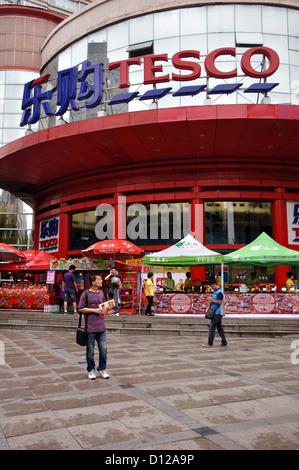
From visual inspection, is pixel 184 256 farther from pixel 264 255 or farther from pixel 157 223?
pixel 157 223

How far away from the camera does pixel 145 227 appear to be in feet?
81.3

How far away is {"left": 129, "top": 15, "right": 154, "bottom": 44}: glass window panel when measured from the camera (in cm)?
2458

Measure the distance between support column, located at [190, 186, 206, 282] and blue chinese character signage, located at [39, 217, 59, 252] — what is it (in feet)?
33.5

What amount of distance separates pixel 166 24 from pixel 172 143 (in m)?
8.31

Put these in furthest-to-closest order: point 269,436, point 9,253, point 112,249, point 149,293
Answer: point 9,253 < point 112,249 < point 149,293 < point 269,436

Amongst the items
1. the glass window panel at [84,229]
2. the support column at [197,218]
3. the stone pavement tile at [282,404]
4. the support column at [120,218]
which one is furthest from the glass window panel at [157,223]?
the stone pavement tile at [282,404]

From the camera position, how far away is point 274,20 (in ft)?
78.1

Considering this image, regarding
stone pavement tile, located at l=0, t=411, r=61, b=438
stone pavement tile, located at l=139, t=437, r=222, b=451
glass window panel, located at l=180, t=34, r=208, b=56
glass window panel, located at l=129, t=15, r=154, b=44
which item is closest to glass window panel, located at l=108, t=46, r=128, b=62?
glass window panel, located at l=129, t=15, r=154, b=44

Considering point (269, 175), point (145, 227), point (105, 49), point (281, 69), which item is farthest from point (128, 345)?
point (105, 49)

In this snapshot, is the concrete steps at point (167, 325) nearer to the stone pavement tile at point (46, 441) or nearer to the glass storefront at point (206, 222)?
the stone pavement tile at point (46, 441)

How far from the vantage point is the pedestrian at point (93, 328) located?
22.1 ft

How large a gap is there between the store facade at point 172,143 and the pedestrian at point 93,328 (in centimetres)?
1444

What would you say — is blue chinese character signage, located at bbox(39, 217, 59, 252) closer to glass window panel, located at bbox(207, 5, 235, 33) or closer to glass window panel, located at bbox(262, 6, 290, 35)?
glass window panel, located at bbox(207, 5, 235, 33)

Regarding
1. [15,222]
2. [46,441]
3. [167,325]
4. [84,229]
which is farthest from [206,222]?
[46,441]
